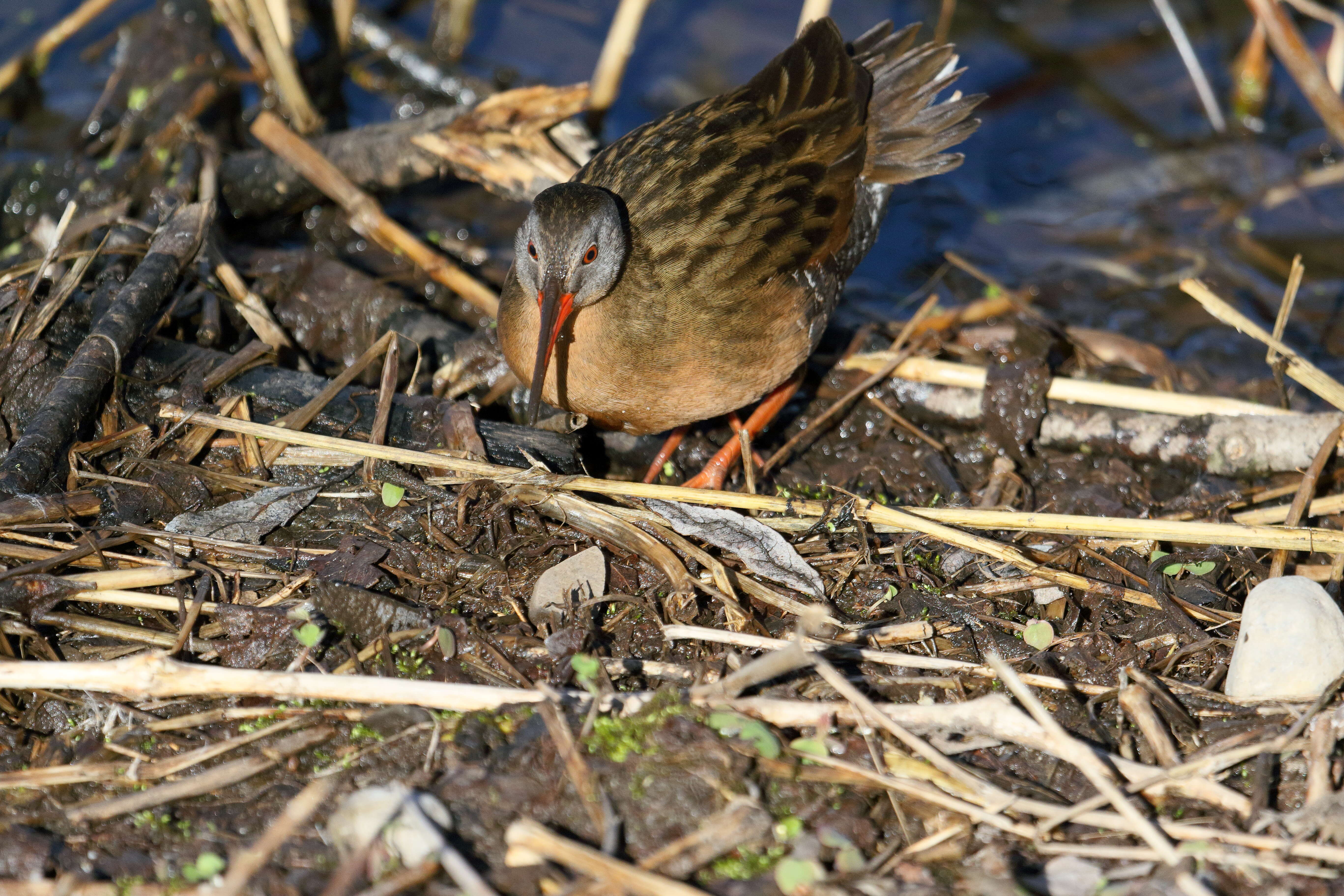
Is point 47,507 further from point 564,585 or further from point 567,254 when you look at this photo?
point 567,254

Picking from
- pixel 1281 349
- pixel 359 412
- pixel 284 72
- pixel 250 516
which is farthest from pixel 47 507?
pixel 1281 349

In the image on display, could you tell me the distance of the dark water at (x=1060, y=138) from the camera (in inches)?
223

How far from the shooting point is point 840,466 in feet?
13.7

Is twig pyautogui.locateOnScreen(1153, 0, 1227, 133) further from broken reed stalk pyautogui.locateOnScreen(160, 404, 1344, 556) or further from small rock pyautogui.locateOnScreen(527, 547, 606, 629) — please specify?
small rock pyautogui.locateOnScreen(527, 547, 606, 629)

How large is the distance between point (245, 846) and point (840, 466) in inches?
99.8

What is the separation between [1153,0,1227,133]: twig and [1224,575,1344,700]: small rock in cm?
493

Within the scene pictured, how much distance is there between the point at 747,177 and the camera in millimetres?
3836

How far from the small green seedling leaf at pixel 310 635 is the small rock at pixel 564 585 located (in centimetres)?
58

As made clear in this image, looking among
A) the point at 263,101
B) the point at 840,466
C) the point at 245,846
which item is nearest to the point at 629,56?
the point at 263,101

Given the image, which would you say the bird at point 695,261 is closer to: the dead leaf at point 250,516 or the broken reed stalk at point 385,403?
the broken reed stalk at point 385,403

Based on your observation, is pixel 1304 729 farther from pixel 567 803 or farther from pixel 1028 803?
pixel 567 803

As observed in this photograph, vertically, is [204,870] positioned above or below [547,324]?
Result: below

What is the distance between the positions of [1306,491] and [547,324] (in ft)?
8.56

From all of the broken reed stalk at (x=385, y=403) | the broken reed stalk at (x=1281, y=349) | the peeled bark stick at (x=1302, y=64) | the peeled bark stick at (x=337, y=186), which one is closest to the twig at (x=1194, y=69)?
the peeled bark stick at (x=1302, y=64)
